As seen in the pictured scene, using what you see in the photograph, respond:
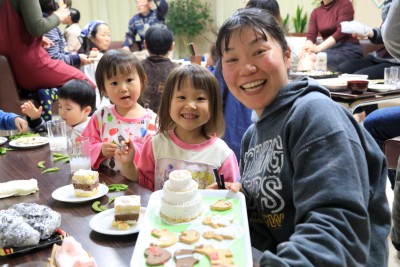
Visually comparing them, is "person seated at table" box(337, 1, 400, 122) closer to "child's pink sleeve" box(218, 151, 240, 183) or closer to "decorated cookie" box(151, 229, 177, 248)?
"child's pink sleeve" box(218, 151, 240, 183)

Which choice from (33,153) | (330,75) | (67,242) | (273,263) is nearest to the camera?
(273,263)

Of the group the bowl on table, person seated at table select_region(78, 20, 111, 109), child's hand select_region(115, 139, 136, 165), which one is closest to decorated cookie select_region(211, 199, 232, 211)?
child's hand select_region(115, 139, 136, 165)

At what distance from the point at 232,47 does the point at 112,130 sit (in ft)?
3.23

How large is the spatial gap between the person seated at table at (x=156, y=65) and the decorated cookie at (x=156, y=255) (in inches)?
93.8

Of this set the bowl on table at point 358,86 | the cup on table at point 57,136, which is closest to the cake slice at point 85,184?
the cup on table at point 57,136

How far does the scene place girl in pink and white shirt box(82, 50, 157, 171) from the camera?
186 cm

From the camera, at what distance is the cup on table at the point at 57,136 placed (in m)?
1.88

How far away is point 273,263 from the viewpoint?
0.71 meters

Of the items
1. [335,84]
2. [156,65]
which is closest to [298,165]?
[335,84]

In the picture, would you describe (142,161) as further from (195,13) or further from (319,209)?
→ (195,13)

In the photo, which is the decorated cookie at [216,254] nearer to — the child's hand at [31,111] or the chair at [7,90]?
the child's hand at [31,111]

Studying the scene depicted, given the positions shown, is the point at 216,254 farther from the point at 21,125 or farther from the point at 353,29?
the point at 353,29

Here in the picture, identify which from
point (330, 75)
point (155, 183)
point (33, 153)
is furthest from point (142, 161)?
point (330, 75)

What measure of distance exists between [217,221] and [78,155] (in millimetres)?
757
